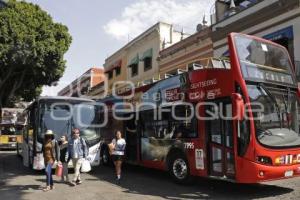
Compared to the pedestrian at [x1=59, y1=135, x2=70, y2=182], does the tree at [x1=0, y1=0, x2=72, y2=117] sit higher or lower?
higher

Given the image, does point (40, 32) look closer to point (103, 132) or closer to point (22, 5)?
point (22, 5)

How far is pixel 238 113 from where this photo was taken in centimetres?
946

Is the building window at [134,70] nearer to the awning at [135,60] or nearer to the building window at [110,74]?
the awning at [135,60]

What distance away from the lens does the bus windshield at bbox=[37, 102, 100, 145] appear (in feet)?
48.2

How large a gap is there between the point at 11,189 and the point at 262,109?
721cm

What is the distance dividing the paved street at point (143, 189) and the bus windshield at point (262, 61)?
112 inches

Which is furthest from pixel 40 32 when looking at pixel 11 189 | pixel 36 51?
pixel 11 189

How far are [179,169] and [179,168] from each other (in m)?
0.03

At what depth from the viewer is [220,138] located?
1036 cm

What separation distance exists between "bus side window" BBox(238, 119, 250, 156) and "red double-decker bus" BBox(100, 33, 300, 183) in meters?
0.02

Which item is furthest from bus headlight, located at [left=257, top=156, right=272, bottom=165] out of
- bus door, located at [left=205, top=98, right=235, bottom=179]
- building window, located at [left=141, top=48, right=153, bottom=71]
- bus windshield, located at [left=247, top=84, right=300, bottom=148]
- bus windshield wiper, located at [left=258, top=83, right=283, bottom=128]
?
building window, located at [left=141, top=48, right=153, bottom=71]

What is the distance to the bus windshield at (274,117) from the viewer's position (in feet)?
31.5

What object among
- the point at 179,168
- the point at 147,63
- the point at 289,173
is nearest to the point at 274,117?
the point at 289,173

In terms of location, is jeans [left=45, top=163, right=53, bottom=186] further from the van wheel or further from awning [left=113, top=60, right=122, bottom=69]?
awning [left=113, top=60, right=122, bottom=69]
